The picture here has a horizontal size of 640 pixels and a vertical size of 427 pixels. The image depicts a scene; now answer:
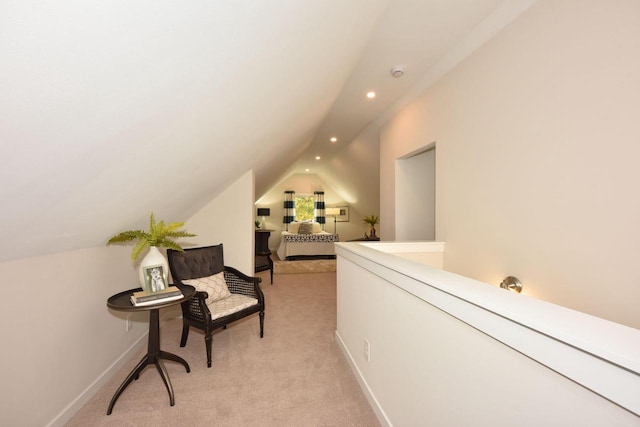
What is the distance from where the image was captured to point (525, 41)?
203 cm

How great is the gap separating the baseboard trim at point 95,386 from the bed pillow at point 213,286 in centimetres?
72

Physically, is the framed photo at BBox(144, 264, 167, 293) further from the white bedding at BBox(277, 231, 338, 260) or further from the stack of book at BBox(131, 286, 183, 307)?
the white bedding at BBox(277, 231, 338, 260)

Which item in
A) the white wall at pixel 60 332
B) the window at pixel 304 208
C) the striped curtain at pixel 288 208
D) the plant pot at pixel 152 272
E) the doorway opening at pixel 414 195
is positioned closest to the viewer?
the white wall at pixel 60 332

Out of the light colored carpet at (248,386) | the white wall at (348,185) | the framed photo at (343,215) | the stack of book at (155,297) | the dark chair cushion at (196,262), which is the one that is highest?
the white wall at (348,185)

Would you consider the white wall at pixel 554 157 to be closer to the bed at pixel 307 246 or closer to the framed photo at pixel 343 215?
the bed at pixel 307 246

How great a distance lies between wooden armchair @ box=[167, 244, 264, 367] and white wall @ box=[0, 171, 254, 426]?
17.6 inches

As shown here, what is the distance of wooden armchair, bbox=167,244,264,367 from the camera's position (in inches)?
93.3

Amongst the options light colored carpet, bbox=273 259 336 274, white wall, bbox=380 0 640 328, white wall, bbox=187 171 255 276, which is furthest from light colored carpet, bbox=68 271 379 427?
light colored carpet, bbox=273 259 336 274

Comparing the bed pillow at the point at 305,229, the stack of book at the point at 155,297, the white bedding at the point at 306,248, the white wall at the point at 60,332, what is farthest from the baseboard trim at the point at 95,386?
the bed pillow at the point at 305,229

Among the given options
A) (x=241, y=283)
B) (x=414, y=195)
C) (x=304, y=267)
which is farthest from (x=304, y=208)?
(x=241, y=283)

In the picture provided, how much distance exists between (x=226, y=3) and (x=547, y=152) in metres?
2.10

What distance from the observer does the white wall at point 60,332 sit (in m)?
1.40

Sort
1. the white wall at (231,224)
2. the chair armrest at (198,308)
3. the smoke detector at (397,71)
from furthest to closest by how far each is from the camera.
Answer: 1. the white wall at (231,224)
2. the smoke detector at (397,71)
3. the chair armrest at (198,308)

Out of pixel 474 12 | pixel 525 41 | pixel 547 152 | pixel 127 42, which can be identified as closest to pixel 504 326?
pixel 127 42
